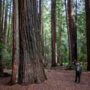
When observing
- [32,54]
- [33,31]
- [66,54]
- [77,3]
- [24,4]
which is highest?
[77,3]

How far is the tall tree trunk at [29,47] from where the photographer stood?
13.8 m

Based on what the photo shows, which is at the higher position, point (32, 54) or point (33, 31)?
point (33, 31)

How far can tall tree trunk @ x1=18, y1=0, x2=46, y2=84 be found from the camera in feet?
45.2

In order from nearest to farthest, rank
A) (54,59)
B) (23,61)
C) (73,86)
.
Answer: (73,86) → (23,61) → (54,59)

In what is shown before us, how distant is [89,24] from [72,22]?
2910mm

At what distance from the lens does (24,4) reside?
14227mm

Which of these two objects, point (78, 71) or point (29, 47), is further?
point (29, 47)

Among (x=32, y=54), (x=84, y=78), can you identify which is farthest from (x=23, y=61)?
(x=84, y=78)

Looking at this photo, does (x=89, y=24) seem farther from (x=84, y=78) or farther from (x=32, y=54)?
(x=32, y=54)

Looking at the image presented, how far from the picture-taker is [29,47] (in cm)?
1402

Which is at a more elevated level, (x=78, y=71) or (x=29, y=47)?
(x=29, y=47)

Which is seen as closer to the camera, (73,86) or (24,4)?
(73,86)

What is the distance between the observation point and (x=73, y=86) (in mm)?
12984

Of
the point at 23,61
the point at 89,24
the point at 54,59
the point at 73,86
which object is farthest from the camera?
the point at 54,59
